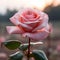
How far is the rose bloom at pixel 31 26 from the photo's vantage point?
1.40 ft

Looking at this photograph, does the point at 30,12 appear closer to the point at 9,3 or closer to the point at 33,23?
the point at 33,23

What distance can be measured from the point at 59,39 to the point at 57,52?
3.1 inches

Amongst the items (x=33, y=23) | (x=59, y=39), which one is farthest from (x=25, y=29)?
(x=59, y=39)

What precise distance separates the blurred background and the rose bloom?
1.11 ft

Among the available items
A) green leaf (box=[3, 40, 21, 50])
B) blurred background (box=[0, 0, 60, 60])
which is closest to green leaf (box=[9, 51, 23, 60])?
green leaf (box=[3, 40, 21, 50])

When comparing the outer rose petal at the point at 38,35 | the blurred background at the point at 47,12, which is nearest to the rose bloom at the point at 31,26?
the outer rose petal at the point at 38,35

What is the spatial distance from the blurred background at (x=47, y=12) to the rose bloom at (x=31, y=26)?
34 cm

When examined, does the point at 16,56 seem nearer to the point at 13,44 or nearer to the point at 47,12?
the point at 13,44

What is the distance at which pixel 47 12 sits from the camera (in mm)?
877

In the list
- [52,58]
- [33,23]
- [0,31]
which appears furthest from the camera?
[52,58]

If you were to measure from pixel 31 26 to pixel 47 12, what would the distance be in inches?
18.3

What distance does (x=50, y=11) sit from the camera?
0.89 metres

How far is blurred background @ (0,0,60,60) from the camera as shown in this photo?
81 centimetres

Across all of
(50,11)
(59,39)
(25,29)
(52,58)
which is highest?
(25,29)
